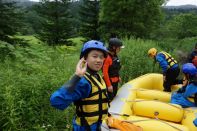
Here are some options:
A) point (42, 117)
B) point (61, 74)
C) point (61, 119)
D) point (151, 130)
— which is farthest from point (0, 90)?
point (151, 130)

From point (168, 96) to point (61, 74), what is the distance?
2847 mm

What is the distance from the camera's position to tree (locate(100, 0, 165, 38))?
28.2 metres

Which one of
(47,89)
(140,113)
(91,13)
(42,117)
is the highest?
(91,13)

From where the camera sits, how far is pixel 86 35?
107 feet

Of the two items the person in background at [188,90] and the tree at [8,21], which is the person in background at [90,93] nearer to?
the person in background at [188,90]

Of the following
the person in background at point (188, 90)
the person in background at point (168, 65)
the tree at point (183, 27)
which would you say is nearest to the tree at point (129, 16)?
the tree at point (183, 27)

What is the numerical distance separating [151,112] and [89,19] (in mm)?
27730

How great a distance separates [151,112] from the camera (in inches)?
232

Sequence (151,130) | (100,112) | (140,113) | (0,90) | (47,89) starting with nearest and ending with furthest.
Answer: (100,112) → (0,90) → (47,89) → (151,130) → (140,113)

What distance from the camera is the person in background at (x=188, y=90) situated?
5438 millimetres

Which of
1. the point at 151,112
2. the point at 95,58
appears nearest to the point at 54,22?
the point at 151,112

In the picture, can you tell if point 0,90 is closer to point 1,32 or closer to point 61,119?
point 61,119

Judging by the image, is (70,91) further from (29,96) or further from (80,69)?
(29,96)

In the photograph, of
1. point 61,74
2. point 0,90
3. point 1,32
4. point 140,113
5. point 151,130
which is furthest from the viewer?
point 1,32
